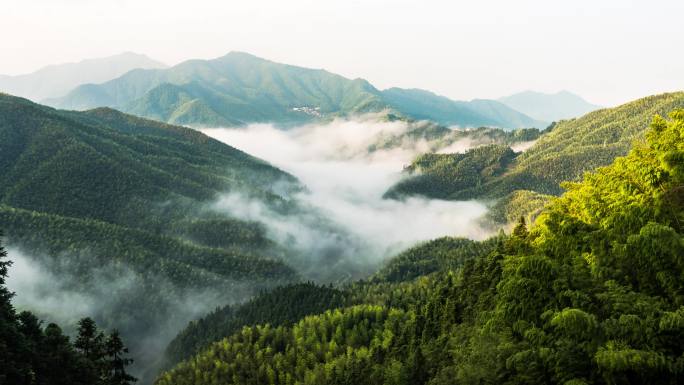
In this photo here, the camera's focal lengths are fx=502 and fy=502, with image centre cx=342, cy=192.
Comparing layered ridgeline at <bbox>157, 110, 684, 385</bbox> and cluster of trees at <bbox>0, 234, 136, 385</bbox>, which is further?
cluster of trees at <bbox>0, 234, 136, 385</bbox>

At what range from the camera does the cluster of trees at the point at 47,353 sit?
62.7 m

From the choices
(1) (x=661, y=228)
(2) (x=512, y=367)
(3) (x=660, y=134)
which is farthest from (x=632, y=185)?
(2) (x=512, y=367)

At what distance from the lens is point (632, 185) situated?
1742 inches

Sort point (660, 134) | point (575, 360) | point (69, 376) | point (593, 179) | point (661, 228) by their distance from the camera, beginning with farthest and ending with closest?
point (69, 376) → point (593, 179) → point (660, 134) → point (661, 228) → point (575, 360)

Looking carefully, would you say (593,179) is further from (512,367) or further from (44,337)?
(44,337)

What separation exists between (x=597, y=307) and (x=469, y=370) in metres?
9.91

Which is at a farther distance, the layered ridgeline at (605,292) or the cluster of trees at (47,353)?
the cluster of trees at (47,353)

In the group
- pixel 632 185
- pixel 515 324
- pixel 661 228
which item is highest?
pixel 632 185

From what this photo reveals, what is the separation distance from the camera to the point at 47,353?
74.0 meters

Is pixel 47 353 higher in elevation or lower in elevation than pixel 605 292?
higher

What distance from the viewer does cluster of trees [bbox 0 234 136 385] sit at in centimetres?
6266

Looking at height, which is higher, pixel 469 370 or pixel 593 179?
pixel 593 179

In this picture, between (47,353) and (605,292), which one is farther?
(47,353)

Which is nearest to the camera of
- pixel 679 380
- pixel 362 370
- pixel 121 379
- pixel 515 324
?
pixel 679 380
